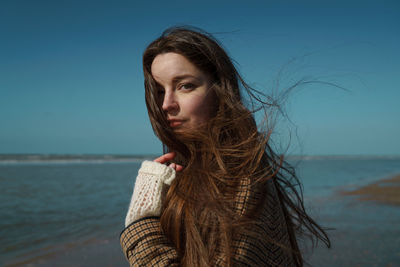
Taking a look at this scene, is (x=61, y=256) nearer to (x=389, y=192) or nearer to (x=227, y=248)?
(x=227, y=248)

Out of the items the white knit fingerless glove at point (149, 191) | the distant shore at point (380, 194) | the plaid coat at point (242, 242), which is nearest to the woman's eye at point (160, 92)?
the white knit fingerless glove at point (149, 191)

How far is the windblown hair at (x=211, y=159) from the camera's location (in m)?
1.38

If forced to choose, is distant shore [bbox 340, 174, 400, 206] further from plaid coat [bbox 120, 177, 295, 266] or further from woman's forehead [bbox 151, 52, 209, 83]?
woman's forehead [bbox 151, 52, 209, 83]

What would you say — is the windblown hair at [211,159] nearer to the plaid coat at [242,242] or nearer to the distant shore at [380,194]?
the plaid coat at [242,242]

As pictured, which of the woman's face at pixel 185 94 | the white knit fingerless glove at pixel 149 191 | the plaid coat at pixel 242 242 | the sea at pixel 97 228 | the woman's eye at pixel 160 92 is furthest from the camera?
the sea at pixel 97 228

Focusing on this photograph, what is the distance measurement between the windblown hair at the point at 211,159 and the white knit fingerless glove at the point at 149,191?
0.16 feet

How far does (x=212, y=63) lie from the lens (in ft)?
6.16

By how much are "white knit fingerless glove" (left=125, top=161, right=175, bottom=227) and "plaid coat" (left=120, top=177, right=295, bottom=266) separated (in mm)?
35

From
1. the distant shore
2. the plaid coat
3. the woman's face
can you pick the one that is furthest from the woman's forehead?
the distant shore

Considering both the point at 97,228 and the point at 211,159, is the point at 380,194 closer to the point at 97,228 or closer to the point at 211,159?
the point at 97,228

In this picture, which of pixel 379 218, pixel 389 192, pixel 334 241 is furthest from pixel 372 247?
pixel 389 192

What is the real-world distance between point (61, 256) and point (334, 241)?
416cm

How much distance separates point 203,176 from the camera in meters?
1.55

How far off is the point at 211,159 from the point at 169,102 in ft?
1.37
